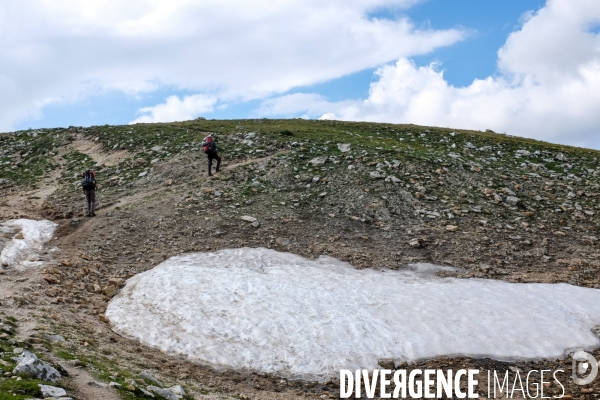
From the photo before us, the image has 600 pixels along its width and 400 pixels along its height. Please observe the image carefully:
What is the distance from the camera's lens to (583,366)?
1177 centimetres

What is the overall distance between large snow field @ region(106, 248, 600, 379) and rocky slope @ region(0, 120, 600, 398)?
0.73 m

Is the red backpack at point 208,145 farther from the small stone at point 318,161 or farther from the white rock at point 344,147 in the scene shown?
the white rock at point 344,147

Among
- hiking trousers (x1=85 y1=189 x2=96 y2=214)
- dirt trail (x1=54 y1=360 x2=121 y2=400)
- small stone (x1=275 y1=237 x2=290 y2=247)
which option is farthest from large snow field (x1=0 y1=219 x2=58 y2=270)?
dirt trail (x1=54 y1=360 x2=121 y2=400)

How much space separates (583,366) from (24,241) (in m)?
18.3

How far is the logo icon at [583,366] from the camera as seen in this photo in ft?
36.6

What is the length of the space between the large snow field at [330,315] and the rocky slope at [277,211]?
0.73 meters

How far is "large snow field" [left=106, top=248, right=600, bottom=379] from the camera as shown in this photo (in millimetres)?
11852

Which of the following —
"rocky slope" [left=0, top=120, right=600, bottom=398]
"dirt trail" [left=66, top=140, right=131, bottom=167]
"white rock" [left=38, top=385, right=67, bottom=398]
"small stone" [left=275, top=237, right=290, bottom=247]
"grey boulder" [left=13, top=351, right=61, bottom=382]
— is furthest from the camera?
"dirt trail" [left=66, top=140, right=131, bottom=167]

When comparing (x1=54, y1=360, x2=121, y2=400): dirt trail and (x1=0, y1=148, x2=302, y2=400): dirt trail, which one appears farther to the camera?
(x1=0, y1=148, x2=302, y2=400): dirt trail

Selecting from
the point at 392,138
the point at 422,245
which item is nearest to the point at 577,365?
the point at 422,245

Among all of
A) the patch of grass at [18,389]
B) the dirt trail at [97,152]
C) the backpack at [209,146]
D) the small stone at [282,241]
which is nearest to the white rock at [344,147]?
the backpack at [209,146]

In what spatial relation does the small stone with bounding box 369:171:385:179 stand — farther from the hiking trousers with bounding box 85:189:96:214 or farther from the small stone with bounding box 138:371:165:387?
the small stone with bounding box 138:371:165:387

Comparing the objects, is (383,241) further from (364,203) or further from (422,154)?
(422,154)

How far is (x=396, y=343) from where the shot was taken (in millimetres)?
12461
